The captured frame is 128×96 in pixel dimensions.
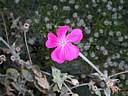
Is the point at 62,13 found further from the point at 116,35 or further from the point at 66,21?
the point at 116,35

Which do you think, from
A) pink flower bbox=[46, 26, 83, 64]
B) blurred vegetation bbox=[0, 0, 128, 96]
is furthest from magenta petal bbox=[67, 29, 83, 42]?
blurred vegetation bbox=[0, 0, 128, 96]

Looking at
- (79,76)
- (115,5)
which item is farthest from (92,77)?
(115,5)

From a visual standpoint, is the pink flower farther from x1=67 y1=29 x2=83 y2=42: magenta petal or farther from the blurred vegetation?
the blurred vegetation

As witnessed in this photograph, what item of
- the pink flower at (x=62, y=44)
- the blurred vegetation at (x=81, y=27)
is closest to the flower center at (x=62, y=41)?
the pink flower at (x=62, y=44)

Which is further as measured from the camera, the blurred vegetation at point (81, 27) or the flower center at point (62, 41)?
the blurred vegetation at point (81, 27)

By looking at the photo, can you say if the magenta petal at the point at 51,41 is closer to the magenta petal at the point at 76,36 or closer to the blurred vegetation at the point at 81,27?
the magenta petal at the point at 76,36

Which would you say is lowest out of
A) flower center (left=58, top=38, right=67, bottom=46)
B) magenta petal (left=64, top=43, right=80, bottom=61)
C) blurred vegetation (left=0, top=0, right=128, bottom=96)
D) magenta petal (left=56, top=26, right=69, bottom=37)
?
magenta petal (left=64, top=43, right=80, bottom=61)

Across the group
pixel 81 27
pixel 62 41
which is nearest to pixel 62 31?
pixel 62 41

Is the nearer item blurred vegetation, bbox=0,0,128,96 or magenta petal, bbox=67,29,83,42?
magenta petal, bbox=67,29,83,42
